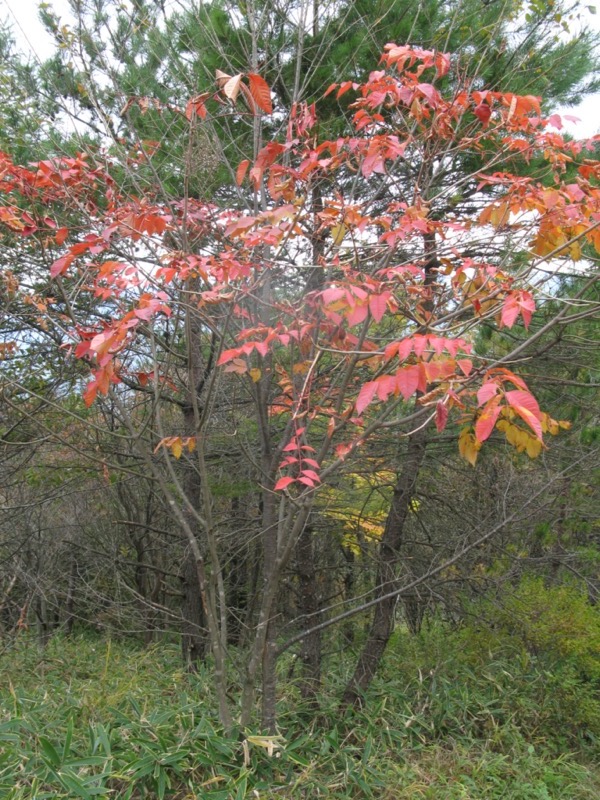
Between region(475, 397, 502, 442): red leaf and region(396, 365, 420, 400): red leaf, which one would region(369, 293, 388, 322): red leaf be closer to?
region(396, 365, 420, 400): red leaf

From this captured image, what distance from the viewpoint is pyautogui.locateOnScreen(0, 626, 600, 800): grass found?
9.80ft

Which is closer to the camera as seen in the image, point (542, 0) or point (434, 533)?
point (542, 0)

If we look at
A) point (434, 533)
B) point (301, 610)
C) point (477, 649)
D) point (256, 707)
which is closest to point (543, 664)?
point (477, 649)

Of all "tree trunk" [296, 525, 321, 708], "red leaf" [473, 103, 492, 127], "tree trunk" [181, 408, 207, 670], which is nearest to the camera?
"red leaf" [473, 103, 492, 127]

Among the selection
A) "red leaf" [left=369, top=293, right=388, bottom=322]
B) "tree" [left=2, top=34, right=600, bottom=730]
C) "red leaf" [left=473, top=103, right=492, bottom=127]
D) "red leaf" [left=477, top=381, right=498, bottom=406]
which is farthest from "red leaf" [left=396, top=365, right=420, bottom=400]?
"red leaf" [left=473, top=103, right=492, bottom=127]

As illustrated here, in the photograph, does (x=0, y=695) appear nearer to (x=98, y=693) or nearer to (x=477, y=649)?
(x=98, y=693)

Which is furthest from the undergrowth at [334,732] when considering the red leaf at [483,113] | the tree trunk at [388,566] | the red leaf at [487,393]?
the red leaf at [483,113]

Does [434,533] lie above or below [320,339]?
below

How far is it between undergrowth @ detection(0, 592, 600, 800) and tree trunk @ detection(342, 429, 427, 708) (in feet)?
0.51

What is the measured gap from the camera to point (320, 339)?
10.2ft

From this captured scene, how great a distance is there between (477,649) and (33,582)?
4.31m

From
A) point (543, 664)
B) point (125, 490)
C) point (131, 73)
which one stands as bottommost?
point (543, 664)

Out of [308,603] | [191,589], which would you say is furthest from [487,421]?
[191,589]

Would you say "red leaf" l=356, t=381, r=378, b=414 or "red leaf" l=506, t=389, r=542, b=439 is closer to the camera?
"red leaf" l=506, t=389, r=542, b=439
